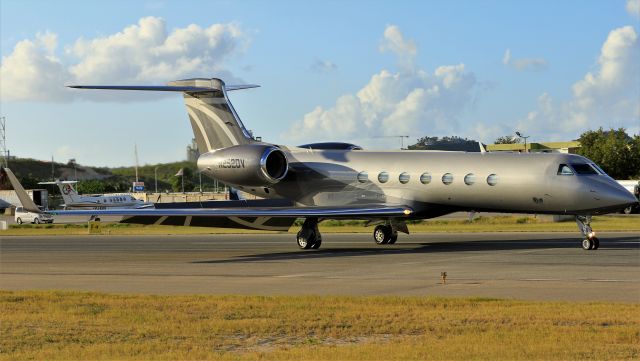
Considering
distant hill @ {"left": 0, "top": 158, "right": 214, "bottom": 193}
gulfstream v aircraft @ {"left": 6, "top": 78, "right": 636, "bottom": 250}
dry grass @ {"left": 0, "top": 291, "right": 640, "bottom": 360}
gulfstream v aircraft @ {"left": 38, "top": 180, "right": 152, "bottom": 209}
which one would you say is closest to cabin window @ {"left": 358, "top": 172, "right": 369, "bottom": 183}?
gulfstream v aircraft @ {"left": 6, "top": 78, "right": 636, "bottom": 250}

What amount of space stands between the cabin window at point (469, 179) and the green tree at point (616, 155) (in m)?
68.4

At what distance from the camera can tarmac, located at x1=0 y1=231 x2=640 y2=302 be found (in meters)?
16.9

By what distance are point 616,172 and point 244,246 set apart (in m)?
→ 69.1

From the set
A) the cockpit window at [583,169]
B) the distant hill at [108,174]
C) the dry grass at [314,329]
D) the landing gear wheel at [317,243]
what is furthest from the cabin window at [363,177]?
the distant hill at [108,174]

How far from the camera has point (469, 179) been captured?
90.8 feet

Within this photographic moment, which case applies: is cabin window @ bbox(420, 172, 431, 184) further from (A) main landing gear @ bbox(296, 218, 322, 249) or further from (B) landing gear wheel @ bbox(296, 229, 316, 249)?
(B) landing gear wheel @ bbox(296, 229, 316, 249)

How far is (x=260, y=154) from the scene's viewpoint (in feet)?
98.1

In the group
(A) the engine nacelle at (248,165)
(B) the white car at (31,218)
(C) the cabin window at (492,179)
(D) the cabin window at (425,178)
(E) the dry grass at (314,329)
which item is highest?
(A) the engine nacelle at (248,165)

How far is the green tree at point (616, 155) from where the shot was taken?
304 feet

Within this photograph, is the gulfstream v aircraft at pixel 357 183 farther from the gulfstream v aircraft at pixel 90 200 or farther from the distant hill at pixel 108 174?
the distant hill at pixel 108 174

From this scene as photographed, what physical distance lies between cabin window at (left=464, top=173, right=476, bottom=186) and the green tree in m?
68.4

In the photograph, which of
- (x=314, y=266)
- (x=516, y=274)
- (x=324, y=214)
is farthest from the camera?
(x=324, y=214)

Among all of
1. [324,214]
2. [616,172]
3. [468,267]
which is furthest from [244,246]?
[616,172]

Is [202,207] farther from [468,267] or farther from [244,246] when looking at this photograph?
[468,267]
